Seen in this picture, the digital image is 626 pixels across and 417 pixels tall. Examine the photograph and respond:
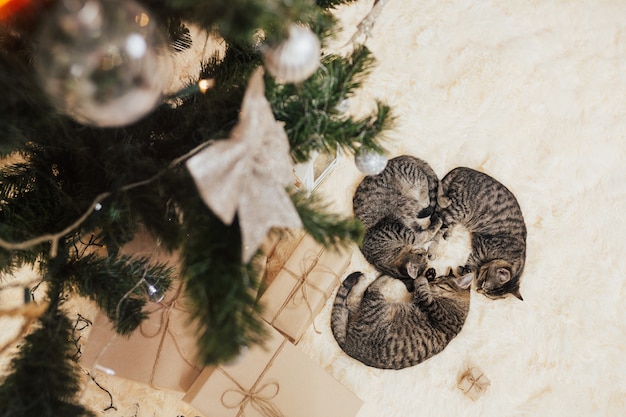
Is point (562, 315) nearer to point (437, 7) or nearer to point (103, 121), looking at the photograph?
point (437, 7)

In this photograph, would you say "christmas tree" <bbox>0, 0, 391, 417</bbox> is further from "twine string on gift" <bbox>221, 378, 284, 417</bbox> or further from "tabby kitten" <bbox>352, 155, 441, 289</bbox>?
"tabby kitten" <bbox>352, 155, 441, 289</bbox>

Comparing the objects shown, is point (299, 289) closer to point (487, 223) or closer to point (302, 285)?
point (302, 285)

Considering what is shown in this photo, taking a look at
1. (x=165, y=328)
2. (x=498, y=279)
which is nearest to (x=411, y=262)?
(x=498, y=279)

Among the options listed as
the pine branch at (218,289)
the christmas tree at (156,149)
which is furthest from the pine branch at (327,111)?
the pine branch at (218,289)

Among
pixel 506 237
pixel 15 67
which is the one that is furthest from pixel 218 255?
pixel 506 237

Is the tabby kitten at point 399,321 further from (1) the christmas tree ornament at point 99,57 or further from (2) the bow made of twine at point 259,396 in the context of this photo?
(1) the christmas tree ornament at point 99,57

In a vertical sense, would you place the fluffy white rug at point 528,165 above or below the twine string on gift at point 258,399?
above
